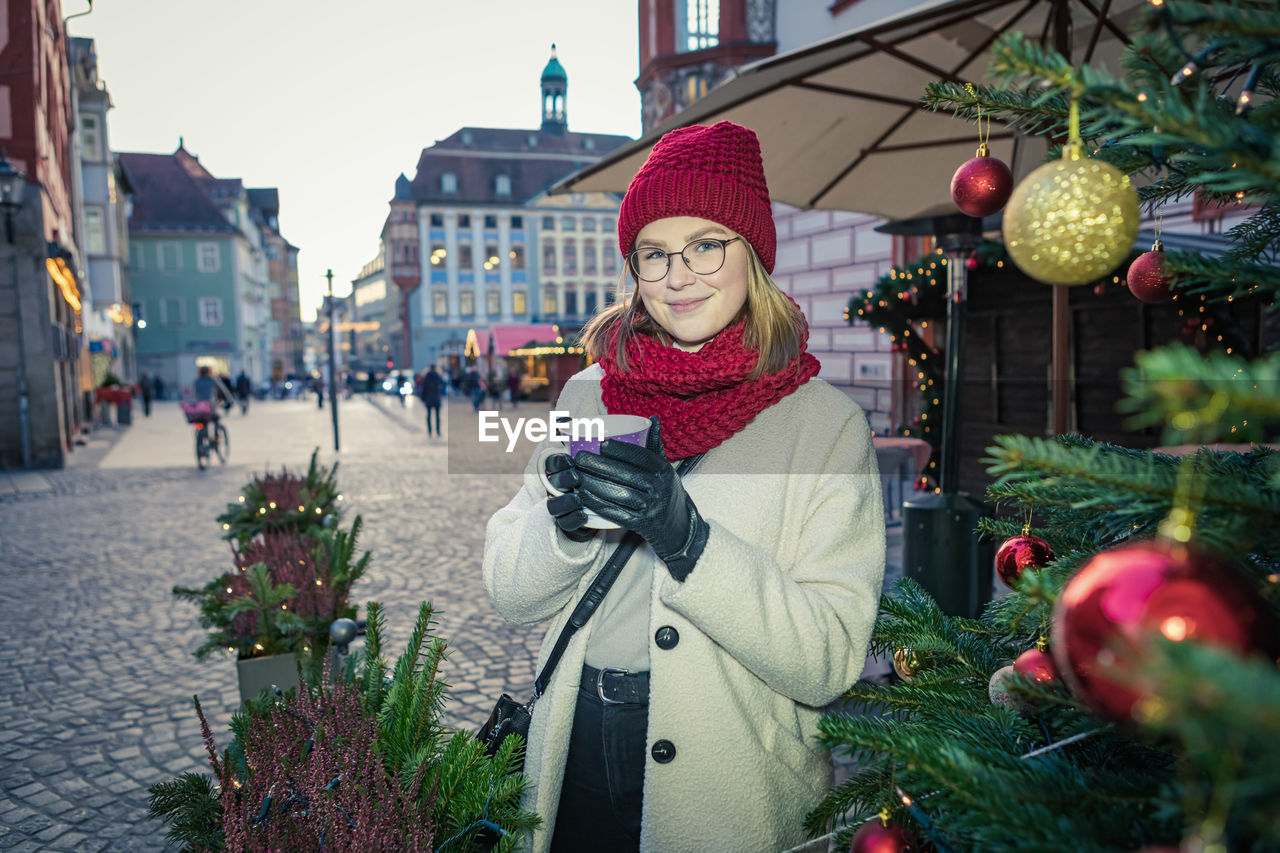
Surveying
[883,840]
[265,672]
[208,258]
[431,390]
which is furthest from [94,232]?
[883,840]

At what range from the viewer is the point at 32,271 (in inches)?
575

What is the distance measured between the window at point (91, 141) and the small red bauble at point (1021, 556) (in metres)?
33.0

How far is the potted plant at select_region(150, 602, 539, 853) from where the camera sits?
131 cm

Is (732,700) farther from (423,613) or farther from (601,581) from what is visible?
(423,613)

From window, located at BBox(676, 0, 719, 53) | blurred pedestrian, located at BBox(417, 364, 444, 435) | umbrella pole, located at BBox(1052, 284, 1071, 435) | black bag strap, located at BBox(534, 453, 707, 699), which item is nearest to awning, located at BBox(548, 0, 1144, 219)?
umbrella pole, located at BBox(1052, 284, 1071, 435)

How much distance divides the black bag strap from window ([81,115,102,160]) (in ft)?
106

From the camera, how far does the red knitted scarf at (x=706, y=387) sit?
1.82 metres

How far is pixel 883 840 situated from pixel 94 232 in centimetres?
3287

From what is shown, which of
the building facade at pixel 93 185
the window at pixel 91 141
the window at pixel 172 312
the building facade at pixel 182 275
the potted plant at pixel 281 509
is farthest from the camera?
the window at pixel 172 312

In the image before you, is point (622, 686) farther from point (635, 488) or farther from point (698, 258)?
point (698, 258)

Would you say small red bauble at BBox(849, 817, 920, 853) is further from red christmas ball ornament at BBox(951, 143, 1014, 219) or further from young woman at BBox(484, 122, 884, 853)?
red christmas ball ornament at BBox(951, 143, 1014, 219)

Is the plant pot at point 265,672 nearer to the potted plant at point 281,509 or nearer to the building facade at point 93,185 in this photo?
the potted plant at point 281,509

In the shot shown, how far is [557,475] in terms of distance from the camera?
1374mm

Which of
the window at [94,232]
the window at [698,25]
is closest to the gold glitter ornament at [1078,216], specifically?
the window at [698,25]
